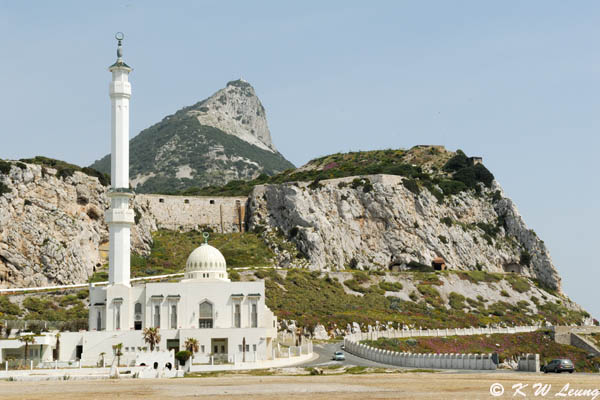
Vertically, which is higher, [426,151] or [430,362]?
[426,151]

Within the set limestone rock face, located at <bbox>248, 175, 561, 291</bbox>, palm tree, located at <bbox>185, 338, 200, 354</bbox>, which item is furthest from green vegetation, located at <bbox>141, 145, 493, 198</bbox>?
palm tree, located at <bbox>185, 338, 200, 354</bbox>

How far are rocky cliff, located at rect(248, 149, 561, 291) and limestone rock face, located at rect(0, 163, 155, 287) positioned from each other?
2936 cm

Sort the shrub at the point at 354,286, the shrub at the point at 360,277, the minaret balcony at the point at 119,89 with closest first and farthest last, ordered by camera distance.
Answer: the minaret balcony at the point at 119,89
the shrub at the point at 354,286
the shrub at the point at 360,277

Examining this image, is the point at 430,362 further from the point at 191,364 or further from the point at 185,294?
the point at 185,294

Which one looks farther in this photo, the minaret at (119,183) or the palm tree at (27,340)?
the minaret at (119,183)

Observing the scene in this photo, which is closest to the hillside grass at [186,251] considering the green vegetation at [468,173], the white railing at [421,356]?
the white railing at [421,356]

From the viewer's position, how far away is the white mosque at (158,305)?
81.5 m

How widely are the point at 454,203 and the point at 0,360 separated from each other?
343ft

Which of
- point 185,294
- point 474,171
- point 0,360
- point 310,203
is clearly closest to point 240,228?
point 310,203

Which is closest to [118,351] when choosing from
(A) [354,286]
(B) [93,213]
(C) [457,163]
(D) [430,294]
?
(B) [93,213]

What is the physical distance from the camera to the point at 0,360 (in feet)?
249

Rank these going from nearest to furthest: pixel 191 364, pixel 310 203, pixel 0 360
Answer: pixel 191 364 < pixel 0 360 < pixel 310 203

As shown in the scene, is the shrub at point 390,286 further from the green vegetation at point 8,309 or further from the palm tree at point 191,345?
the palm tree at point 191,345

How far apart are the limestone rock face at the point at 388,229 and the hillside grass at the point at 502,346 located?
3928cm
